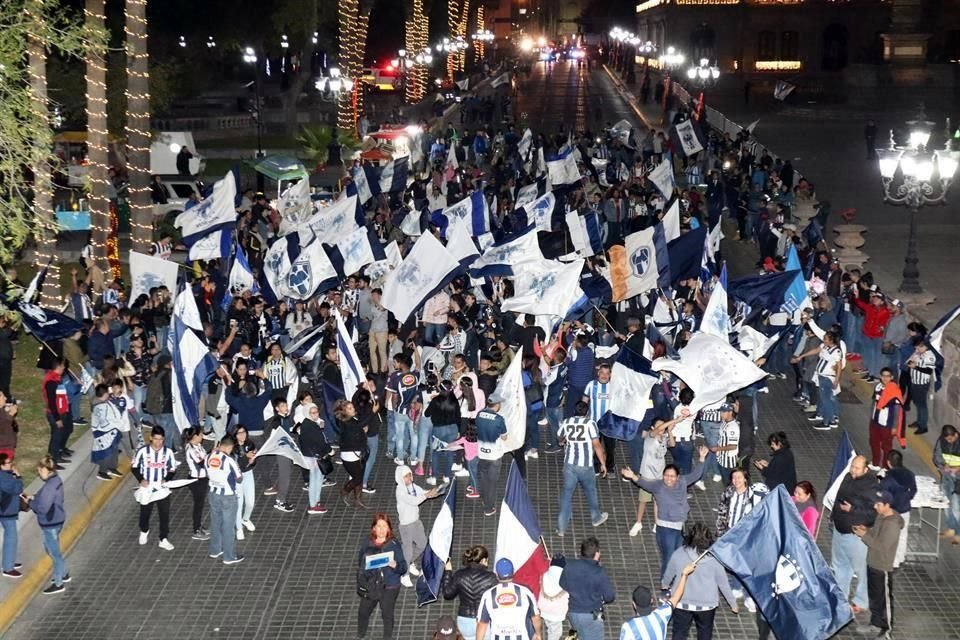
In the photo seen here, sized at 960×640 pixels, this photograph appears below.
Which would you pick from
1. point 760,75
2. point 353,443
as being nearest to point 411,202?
point 353,443

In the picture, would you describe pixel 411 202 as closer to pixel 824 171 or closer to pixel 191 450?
pixel 191 450

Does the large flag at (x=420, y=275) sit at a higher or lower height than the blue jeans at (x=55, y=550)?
higher

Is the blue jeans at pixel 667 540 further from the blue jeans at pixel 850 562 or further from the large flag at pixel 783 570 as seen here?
the large flag at pixel 783 570

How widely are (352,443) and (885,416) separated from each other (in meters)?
6.48

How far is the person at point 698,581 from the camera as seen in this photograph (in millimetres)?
10402

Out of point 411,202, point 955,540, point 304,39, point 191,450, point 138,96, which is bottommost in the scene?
point 955,540

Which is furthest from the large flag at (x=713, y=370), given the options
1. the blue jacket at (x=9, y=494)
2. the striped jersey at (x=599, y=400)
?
the blue jacket at (x=9, y=494)

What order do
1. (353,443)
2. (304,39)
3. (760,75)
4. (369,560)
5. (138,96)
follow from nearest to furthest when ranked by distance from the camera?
(369,560)
(353,443)
(138,96)
(304,39)
(760,75)

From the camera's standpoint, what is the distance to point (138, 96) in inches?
993

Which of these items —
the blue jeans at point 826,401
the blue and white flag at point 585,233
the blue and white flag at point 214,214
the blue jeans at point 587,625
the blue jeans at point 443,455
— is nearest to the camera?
the blue jeans at point 587,625

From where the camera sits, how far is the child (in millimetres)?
14875

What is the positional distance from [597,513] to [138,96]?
15.8 meters

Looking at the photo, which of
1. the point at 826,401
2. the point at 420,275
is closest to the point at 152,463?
the point at 420,275

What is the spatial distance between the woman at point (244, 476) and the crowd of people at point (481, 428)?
0.03m
